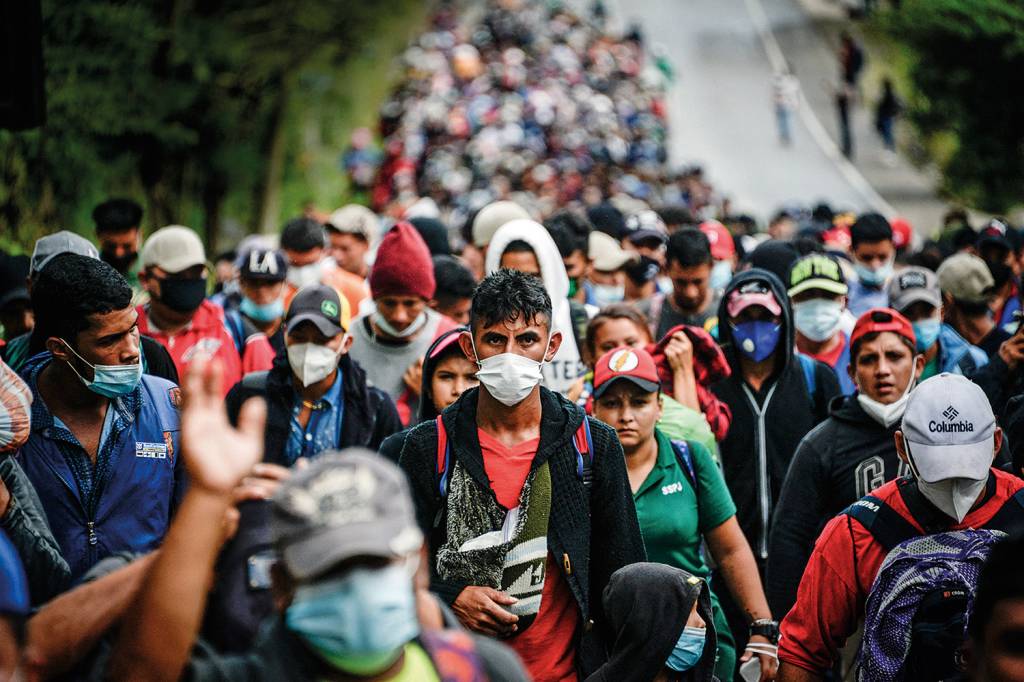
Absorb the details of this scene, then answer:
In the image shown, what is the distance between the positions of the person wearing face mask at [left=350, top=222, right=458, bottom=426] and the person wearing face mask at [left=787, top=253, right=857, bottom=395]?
7.51 ft

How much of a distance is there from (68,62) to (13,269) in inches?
315

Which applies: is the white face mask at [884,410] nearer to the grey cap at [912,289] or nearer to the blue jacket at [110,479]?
the grey cap at [912,289]

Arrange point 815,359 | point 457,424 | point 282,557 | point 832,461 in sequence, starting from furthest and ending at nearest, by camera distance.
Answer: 1. point 815,359
2. point 832,461
3. point 457,424
4. point 282,557

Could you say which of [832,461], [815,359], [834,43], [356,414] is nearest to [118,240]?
[356,414]

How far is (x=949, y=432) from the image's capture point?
4.77 m

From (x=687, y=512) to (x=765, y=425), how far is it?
5.34 ft

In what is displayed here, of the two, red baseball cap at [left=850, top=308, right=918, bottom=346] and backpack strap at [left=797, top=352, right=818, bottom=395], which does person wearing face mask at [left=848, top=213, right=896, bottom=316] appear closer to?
backpack strap at [left=797, top=352, right=818, bottom=395]

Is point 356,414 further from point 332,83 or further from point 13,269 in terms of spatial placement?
point 332,83

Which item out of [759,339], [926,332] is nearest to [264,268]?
[759,339]

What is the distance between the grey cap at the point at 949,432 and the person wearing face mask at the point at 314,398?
2.59 metres

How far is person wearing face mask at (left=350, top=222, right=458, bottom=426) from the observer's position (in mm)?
7590

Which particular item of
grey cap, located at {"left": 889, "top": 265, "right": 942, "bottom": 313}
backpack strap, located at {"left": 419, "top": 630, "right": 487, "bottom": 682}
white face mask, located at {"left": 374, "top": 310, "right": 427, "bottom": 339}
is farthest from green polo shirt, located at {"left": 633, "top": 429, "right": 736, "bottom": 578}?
grey cap, located at {"left": 889, "top": 265, "right": 942, "bottom": 313}

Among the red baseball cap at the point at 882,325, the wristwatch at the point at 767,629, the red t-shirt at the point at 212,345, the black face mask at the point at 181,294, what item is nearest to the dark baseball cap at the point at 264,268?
the red t-shirt at the point at 212,345

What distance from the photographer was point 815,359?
795 centimetres
